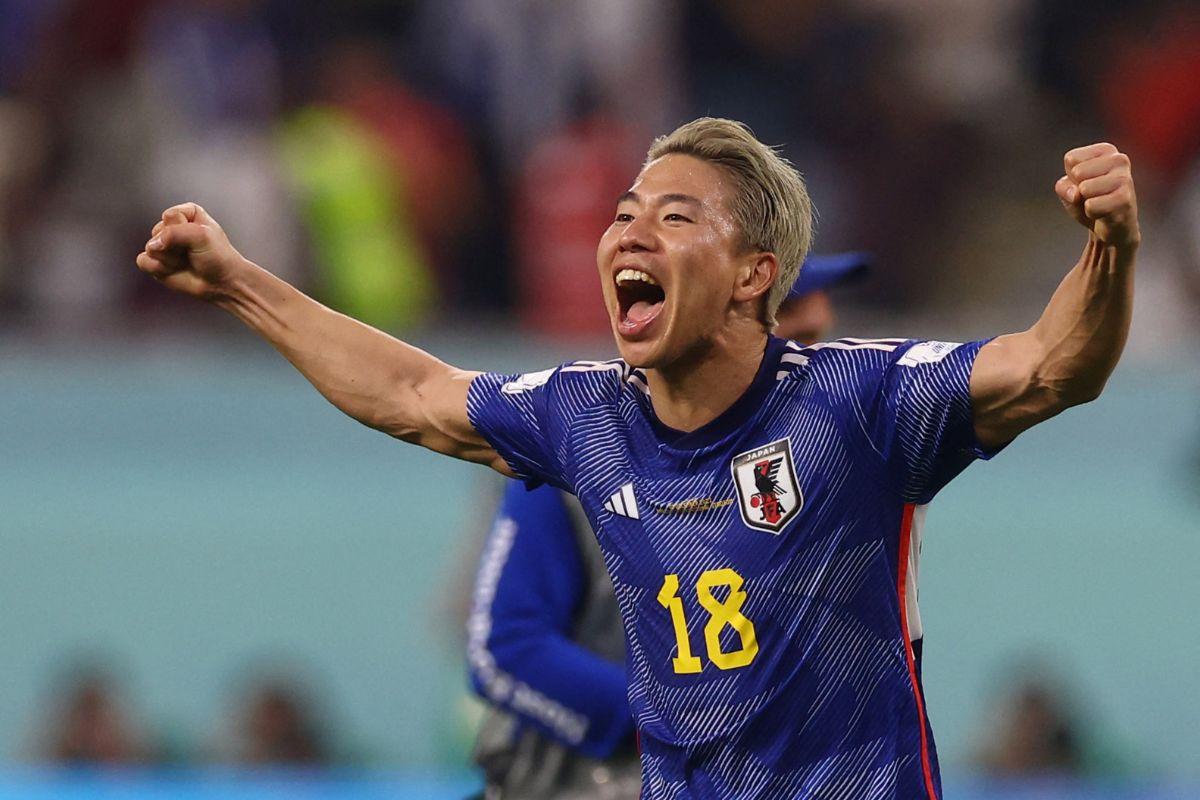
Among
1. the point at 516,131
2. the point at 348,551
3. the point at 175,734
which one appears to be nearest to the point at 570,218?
the point at 516,131

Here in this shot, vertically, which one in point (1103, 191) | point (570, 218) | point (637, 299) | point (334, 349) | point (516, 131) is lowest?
point (334, 349)

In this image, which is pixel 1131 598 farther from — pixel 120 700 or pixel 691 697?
pixel 691 697

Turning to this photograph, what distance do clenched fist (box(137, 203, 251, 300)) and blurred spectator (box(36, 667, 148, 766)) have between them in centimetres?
475

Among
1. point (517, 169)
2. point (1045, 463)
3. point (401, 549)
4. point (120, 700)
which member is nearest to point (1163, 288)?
point (1045, 463)

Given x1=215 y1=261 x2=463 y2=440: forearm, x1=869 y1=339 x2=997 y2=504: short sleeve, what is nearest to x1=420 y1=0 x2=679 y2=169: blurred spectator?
x1=215 y1=261 x2=463 y2=440: forearm

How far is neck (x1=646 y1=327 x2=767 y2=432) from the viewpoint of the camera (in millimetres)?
3666

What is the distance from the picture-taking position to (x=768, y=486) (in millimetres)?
3527

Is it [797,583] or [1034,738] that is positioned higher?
[797,583]

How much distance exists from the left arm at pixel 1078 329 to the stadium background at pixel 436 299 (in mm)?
5393

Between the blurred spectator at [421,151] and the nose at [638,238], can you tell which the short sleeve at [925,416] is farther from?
the blurred spectator at [421,151]

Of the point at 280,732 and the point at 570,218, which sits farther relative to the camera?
the point at 570,218

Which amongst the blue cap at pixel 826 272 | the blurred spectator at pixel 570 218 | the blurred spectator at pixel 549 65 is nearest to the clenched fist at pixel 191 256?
the blue cap at pixel 826 272

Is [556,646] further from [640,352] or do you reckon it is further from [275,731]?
[275,731]

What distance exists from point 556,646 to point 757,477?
124 cm
